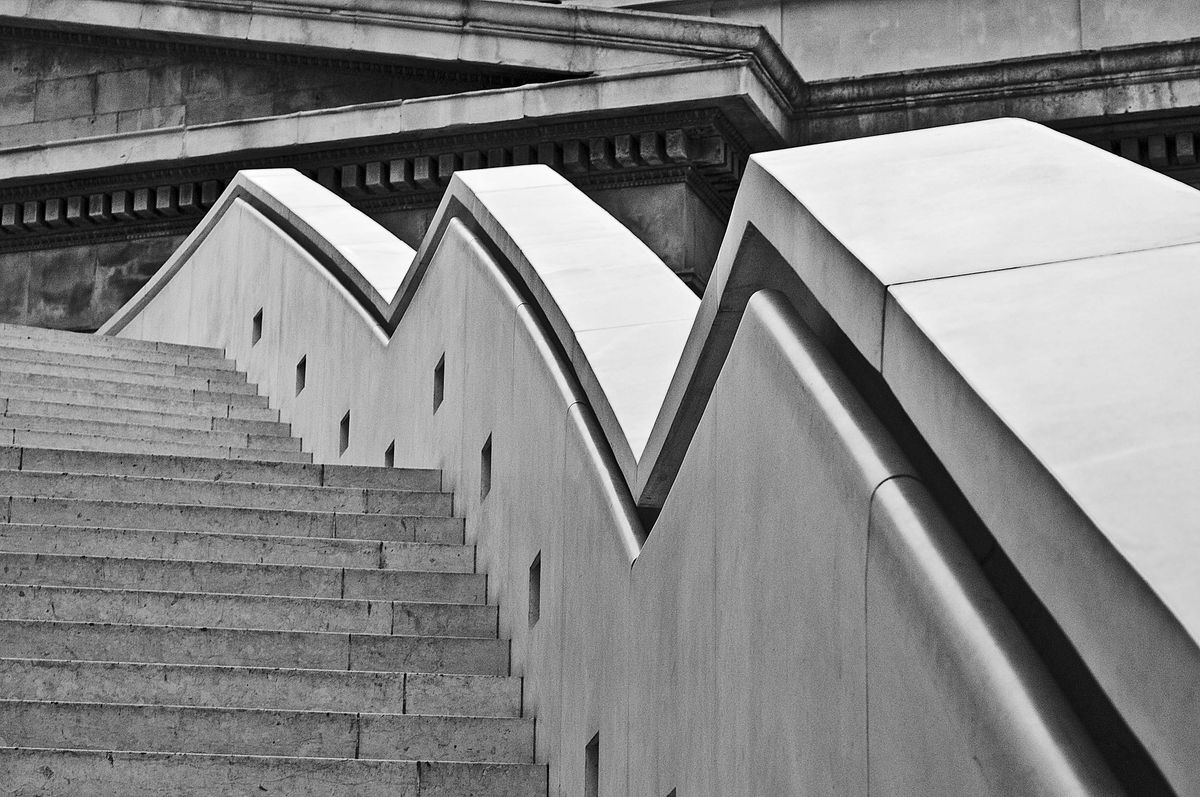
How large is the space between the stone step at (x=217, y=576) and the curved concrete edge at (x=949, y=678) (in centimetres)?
352

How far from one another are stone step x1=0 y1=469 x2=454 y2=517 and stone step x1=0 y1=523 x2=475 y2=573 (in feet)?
1.80

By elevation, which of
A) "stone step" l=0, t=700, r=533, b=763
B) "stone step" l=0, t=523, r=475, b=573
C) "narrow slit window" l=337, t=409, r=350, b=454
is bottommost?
"stone step" l=0, t=700, r=533, b=763

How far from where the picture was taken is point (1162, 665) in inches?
58.1

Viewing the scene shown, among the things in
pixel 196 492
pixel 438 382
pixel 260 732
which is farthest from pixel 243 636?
pixel 438 382

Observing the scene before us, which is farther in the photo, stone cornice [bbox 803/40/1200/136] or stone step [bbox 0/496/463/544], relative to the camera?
stone cornice [bbox 803/40/1200/136]

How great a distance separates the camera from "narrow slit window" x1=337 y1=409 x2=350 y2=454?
27.6 feet

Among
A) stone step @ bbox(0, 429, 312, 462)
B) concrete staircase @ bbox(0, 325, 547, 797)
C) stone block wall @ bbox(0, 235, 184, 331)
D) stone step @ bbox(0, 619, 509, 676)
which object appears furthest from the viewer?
stone block wall @ bbox(0, 235, 184, 331)

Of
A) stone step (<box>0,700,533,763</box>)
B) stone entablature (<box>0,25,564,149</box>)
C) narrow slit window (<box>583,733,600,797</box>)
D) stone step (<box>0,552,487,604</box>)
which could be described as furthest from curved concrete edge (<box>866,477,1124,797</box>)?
stone entablature (<box>0,25,564,149</box>)

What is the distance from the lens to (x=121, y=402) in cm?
866

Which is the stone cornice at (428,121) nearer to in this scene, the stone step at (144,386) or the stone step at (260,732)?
the stone step at (144,386)

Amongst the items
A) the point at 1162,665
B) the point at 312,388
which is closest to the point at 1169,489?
the point at 1162,665

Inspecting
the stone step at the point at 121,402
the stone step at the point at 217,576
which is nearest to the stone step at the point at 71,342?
the stone step at the point at 121,402

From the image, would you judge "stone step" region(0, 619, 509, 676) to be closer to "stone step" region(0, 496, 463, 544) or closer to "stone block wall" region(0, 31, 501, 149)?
"stone step" region(0, 496, 463, 544)

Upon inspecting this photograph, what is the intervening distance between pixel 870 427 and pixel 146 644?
3.18 m
